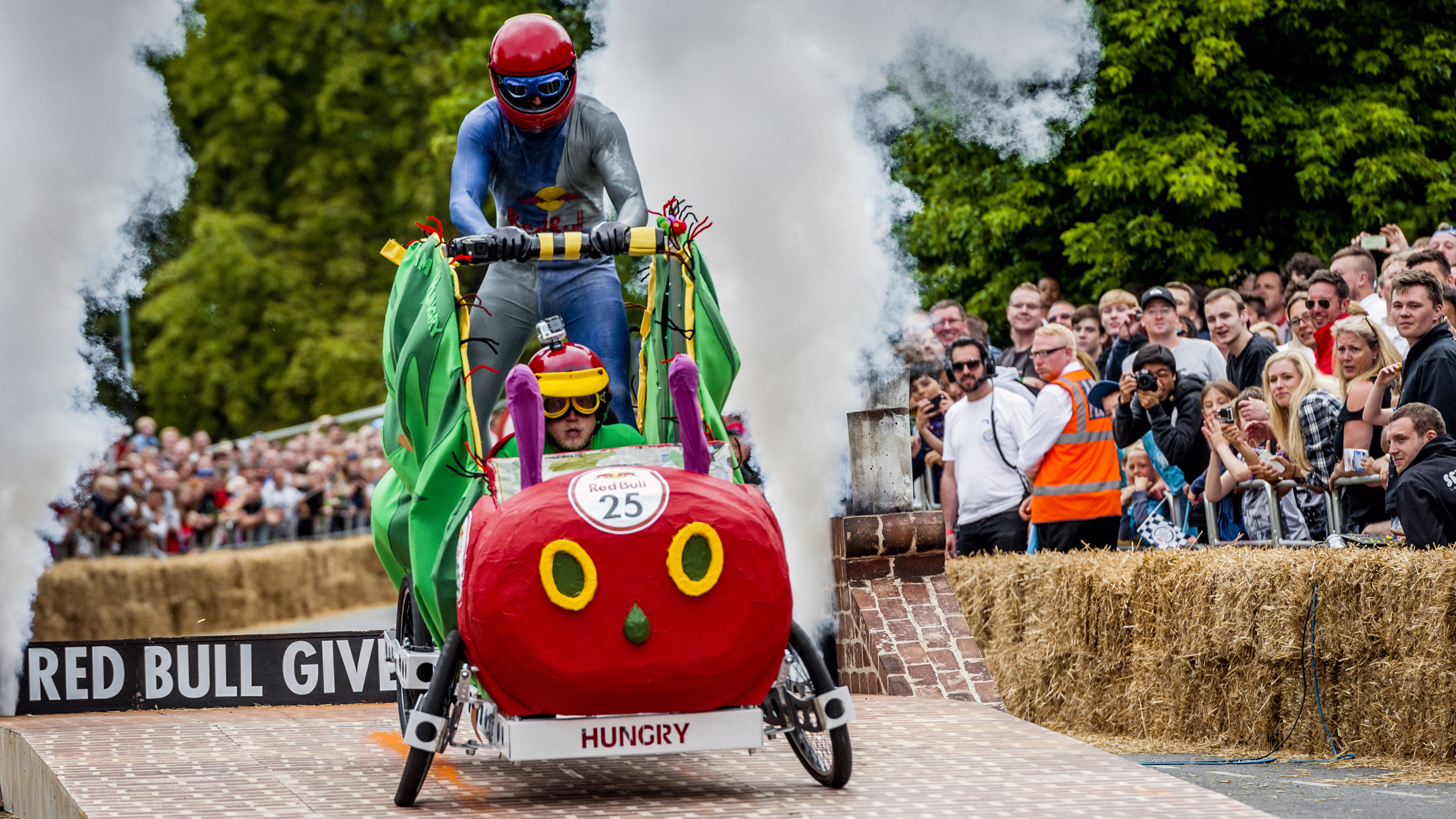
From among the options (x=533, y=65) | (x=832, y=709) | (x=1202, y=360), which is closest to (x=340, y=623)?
(x=1202, y=360)

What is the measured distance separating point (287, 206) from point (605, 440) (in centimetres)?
2684

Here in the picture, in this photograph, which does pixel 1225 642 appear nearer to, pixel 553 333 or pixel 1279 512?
pixel 1279 512

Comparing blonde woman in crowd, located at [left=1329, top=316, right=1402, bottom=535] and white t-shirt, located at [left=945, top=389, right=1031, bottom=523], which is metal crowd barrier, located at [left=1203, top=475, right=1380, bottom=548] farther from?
white t-shirt, located at [left=945, top=389, right=1031, bottom=523]

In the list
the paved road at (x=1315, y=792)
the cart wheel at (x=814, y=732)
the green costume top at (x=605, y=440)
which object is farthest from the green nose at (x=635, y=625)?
the paved road at (x=1315, y=792)

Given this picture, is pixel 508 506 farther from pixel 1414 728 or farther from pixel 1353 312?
pixel 1353 312

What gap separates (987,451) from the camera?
423 inches

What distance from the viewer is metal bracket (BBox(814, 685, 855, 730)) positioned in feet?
20.5

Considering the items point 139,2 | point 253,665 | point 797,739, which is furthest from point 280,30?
point 797,739

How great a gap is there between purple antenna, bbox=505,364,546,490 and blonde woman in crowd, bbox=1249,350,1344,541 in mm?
4733

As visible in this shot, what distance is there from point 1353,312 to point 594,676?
18.0 feet

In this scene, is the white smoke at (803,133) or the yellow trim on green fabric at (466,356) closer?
the yellow trim on green fabric at (466,356)

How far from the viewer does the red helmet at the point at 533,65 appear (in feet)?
23.2

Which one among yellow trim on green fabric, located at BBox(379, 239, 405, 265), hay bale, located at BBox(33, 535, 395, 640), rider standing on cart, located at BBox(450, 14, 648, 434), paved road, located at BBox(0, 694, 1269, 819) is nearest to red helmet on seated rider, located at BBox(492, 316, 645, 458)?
rider standing on cart, located at BBox(450, 14, 648, 434)

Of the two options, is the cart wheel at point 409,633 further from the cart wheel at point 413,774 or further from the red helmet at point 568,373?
the red helmet at point 568,373
